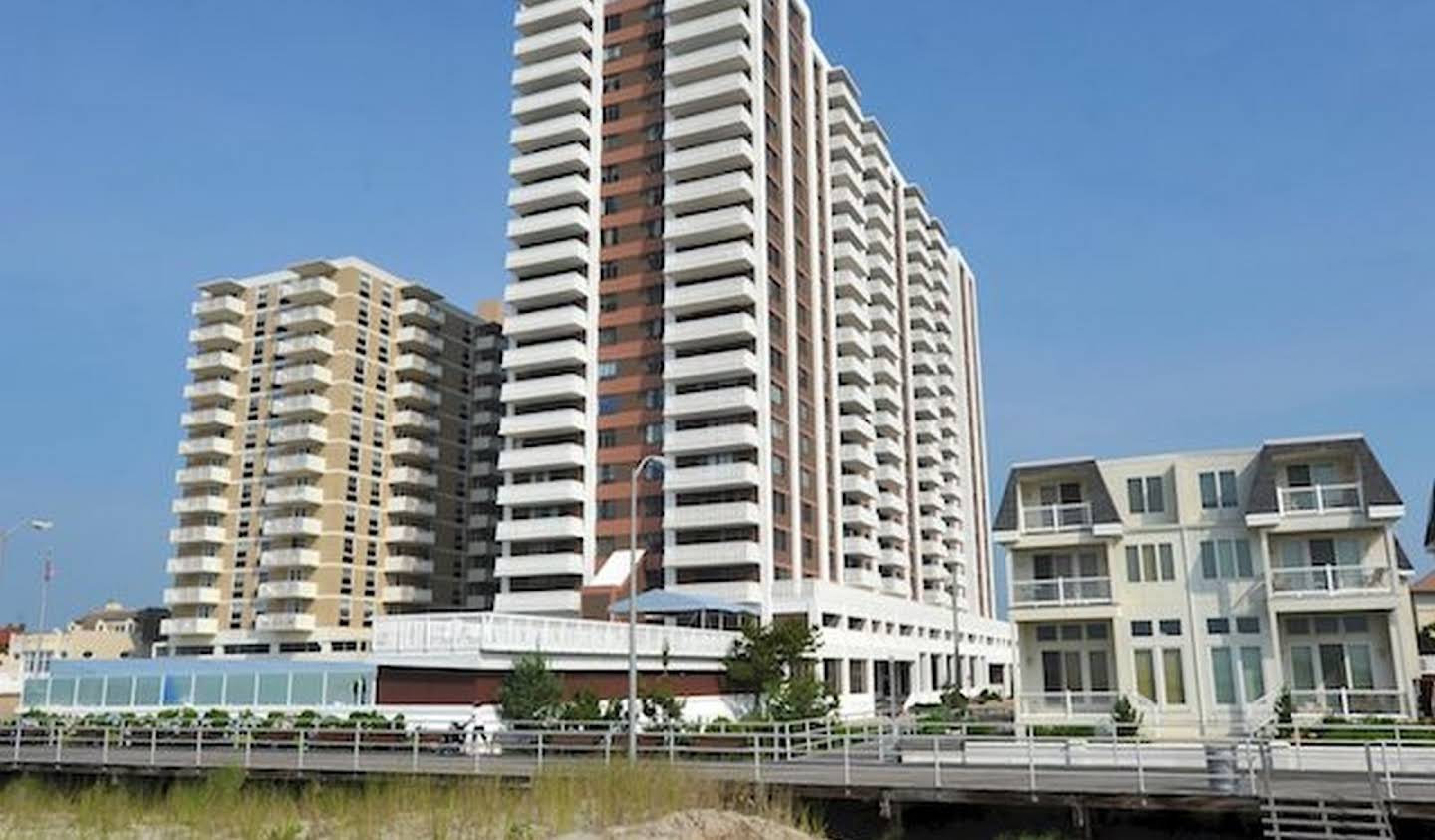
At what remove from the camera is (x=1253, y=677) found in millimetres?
42156

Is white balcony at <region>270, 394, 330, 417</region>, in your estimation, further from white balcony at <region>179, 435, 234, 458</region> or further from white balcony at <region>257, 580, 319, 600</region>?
white balcony at <region>257, 580, 319, 600</region>

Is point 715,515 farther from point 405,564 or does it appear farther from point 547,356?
point 405,564

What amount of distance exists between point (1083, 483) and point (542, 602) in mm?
46359

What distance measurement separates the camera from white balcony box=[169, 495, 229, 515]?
4097 inches

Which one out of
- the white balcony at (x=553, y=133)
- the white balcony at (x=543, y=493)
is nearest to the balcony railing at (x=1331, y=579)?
the white balcony at (x=543, y=493)

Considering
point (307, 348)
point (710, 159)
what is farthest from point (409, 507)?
point (710, 159)

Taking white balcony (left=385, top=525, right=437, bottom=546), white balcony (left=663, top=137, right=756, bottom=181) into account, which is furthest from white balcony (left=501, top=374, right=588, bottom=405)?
white balcony (left=385, top=525, right=437, bottom=546)

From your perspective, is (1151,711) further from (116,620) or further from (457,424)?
(116,620)

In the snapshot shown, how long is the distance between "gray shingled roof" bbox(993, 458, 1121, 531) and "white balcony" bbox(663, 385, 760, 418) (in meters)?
34.9

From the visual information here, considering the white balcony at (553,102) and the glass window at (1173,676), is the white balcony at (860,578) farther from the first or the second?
the glass window at (1173,676)

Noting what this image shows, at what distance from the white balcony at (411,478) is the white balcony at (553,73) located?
36.4 metres

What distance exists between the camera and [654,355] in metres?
86.0

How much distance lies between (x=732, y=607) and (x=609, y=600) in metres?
13.6

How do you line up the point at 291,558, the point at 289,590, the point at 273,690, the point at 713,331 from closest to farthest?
the point at 273,690 → the point at 713,331 → the point at 289,590 → the point at 291,558
